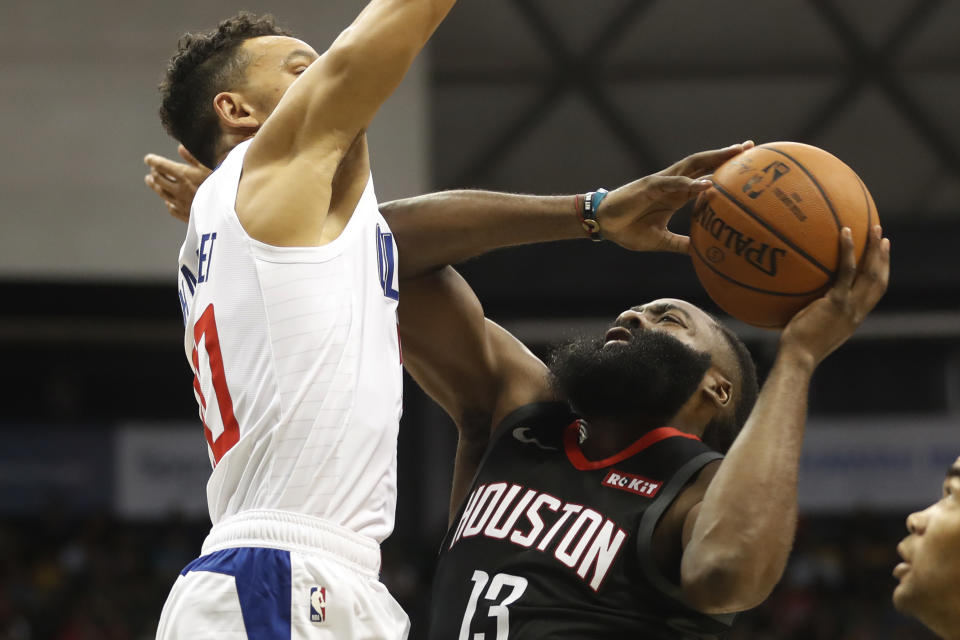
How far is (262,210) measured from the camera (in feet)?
8.09

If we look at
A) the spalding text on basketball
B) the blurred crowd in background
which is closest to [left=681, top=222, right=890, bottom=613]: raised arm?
the spalding text on basketball

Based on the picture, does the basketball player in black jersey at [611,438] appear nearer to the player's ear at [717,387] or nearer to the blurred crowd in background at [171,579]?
the player's ear at [717,387]

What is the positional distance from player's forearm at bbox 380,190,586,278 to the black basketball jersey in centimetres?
59

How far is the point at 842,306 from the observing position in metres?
2.64

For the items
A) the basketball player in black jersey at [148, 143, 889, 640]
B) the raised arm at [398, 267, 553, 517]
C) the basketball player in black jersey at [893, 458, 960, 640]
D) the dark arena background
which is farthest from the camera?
the dark arena background

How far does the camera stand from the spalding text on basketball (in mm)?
2755

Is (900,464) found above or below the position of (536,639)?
above

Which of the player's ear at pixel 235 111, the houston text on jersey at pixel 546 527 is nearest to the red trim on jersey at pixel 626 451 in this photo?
the houston text on jersey at pixel 546 527

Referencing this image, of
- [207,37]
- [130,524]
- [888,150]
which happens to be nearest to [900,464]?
[888,150]

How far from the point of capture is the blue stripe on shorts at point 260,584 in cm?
232

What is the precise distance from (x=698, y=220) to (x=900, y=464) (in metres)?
10.1

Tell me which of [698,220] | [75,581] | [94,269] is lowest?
[75,581]

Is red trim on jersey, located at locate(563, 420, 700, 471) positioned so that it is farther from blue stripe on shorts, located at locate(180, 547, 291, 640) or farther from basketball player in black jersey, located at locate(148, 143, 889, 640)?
blue stripe on shorts, located at locate(180, 547, 291, 640)

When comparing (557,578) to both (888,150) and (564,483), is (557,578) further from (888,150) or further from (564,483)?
(888,150)
